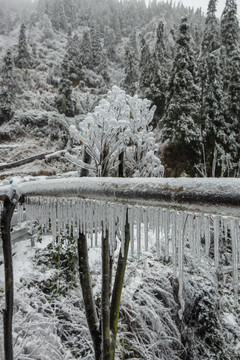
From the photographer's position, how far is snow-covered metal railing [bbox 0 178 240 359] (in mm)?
428

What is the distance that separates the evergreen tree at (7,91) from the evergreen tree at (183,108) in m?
15.7

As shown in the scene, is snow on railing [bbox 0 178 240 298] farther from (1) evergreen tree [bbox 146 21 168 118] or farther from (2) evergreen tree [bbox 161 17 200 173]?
(1) evergreen tree [bbox 146 21 168 118]

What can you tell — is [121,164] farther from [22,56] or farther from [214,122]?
[22,56]

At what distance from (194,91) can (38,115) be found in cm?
1435

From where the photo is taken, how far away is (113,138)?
5.59 feet

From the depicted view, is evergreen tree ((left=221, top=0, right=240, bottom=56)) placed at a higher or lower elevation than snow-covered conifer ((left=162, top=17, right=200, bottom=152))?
higher

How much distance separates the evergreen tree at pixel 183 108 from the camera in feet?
45.2

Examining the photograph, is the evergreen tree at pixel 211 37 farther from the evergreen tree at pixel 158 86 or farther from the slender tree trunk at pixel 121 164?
the slender tree trunk at pixel 121 164

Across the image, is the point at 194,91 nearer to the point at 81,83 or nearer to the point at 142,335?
the point at 142,335

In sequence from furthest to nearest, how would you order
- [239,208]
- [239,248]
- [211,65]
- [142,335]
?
[211,65] → [142,335] → [239,248] → [239,208]

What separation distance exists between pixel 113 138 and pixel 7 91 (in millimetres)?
25223

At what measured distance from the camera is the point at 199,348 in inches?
149

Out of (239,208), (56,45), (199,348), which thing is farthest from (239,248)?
(56,45)

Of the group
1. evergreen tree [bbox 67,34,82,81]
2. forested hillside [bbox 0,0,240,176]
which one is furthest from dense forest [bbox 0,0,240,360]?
evergreen tree [bbox 67,34,82,81]
